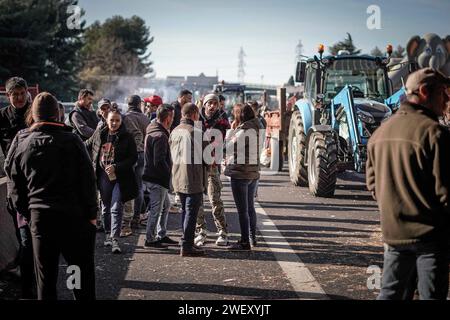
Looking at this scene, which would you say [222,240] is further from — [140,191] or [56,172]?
[56,172]

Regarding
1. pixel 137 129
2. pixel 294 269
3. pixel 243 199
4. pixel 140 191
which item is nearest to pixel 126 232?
pixel 140 191

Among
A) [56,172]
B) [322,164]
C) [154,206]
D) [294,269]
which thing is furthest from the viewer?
[322,164]

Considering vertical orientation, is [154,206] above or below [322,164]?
below

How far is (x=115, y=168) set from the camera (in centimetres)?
770

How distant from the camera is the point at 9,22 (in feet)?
118

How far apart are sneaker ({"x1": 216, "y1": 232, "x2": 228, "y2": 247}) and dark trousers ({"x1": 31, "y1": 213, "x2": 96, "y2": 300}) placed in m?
3.42

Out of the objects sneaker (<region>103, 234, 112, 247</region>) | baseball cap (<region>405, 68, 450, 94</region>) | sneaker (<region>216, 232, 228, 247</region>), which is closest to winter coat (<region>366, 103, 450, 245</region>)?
baseball cap (<region>405, 68, 450, 94</region>)

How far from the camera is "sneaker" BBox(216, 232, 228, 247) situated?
804 centimetres

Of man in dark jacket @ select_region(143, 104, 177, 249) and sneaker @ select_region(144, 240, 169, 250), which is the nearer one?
man in dark jacket @ select_region(143, 104, 177, 249)

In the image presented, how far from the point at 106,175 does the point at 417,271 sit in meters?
4.77

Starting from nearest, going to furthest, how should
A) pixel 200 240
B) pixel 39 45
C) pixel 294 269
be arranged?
pixel 294 269, pixel 200 240, pixel 39 45

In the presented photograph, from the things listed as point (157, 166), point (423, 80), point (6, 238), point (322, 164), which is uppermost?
point (423, 80)

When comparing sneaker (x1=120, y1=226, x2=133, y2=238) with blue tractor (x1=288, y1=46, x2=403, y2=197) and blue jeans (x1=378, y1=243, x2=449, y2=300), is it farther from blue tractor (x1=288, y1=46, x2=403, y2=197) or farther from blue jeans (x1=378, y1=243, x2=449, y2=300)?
blue jeans (x1=378, y1=243, x2=449, y2=300)

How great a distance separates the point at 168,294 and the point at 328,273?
189 cm
